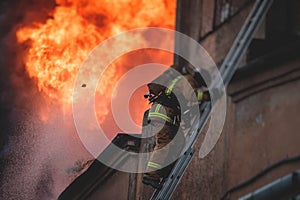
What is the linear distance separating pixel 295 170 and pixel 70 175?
8848mm

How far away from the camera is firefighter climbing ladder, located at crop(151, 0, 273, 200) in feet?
22.8

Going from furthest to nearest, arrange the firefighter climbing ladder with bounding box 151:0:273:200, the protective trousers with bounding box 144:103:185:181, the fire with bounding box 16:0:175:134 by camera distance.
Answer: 1. the fire with bounding box 16:0:175:134
2. the protective trousers with bounding box 144:103:185:181
3. the firefighter climbing ladder with bounding box 151:0:273:200

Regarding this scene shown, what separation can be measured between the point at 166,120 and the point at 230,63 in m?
1.54

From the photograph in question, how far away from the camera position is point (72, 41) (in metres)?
14.7

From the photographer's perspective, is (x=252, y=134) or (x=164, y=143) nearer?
(x=252, y=134)

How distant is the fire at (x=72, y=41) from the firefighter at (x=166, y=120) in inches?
228

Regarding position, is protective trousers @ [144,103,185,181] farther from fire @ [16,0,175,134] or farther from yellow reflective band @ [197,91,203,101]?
fire @ [16,0,175,134]

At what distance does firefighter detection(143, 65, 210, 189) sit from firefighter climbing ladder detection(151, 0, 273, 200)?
0.67 m

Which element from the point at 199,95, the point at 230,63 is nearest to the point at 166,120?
the point at 199,95

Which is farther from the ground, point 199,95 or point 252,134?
point 199,95

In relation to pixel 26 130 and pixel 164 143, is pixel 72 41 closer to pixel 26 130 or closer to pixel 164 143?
pixel 26 130

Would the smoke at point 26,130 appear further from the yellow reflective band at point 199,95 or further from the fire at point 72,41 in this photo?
the yellow reflective band at point 199,95

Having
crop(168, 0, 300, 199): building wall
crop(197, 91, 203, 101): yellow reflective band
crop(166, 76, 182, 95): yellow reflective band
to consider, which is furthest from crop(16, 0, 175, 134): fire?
crop(197, 91, 203, 101): yellow reflective band

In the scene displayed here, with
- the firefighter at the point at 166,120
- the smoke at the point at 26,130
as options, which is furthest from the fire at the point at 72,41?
the firefighter at the point at 166,120
